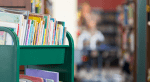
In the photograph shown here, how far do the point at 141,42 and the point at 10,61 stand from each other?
1993 mm

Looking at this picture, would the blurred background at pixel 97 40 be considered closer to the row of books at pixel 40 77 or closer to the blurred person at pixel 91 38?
the blurred person at pixel 91 38

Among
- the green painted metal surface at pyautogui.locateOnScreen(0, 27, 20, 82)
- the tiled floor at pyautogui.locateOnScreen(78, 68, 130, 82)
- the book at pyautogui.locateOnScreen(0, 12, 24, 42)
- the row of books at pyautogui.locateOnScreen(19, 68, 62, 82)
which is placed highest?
the book at pyautogui.locateOnScreen(0, 12, 24, 42)

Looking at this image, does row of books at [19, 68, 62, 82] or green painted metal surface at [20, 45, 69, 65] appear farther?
row of books at [19, 68, 62, 82]

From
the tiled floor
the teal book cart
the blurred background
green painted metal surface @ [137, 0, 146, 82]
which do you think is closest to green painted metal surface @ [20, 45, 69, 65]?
the teal book cart

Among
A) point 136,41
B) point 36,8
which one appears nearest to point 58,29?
point 36,8

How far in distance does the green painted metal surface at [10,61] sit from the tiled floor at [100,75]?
3.23 meters

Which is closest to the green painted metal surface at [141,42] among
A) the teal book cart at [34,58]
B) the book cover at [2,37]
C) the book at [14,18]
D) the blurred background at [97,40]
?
the blurred background at [97,40]

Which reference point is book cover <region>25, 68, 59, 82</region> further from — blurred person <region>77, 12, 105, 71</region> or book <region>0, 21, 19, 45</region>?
blurred person <region>77, 12, 105, 71</region>

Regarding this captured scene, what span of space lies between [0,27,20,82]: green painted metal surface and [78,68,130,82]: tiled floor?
3.23 meters

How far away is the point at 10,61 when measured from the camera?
1173 millimetres

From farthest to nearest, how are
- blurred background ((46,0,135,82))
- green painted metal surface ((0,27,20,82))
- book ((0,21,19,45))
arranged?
blurred background ((46,0,135,82)), book ((0,21,19,45)), green painted metal surface ((0,27,20,82))

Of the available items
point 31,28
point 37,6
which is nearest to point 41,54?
point 31,28

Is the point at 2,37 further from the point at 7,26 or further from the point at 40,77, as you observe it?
the point at 40,77

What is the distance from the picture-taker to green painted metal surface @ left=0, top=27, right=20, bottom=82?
3.78ft
